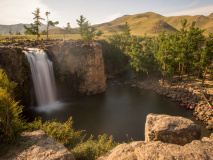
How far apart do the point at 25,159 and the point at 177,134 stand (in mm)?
12253

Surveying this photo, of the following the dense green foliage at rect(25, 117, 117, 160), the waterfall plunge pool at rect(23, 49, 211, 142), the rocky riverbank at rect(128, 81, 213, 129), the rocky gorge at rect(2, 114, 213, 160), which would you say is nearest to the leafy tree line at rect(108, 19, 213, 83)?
the rocky riverbank at rect(128, 81, 213, 129)

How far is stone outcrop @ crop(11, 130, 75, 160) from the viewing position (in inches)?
431

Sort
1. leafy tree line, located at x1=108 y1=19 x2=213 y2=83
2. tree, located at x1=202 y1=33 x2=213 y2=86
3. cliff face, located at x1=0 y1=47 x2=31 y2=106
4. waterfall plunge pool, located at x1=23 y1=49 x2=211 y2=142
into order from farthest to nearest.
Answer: leafy tree line, located at x1=108 y1=19 x2=213 y2=83 < tree, located at x1=202 y1=33 x2=213 y2=86 < cliff face, located at x1=0 y1=47 x2=31 y2=106 < waterfall plunge pool, located at x1=23 y1=49 x2=211 y2=142

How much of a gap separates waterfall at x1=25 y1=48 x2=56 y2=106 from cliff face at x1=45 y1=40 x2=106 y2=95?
2274 millimetres

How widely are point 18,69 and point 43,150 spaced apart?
23.4 m

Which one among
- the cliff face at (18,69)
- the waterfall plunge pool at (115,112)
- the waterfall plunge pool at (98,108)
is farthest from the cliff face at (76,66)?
the cliff face at (18,69)

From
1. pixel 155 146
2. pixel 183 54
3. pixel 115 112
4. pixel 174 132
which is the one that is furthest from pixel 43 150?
pixel 183 54

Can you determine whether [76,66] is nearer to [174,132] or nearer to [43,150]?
[43,150]

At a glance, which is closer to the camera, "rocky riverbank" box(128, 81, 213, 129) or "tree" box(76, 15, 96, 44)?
"rocky riverbank" box(128, 81, 213, 129)

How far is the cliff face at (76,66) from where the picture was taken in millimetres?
38594

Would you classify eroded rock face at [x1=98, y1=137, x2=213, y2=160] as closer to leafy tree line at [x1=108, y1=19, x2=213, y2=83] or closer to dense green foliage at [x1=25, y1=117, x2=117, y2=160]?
dense green foliage at [x1=25, y1=117, x2=117, y2=160]

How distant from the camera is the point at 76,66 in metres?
40.1

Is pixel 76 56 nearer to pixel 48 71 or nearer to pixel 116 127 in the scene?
pixel 48 71

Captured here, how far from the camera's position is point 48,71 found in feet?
116
